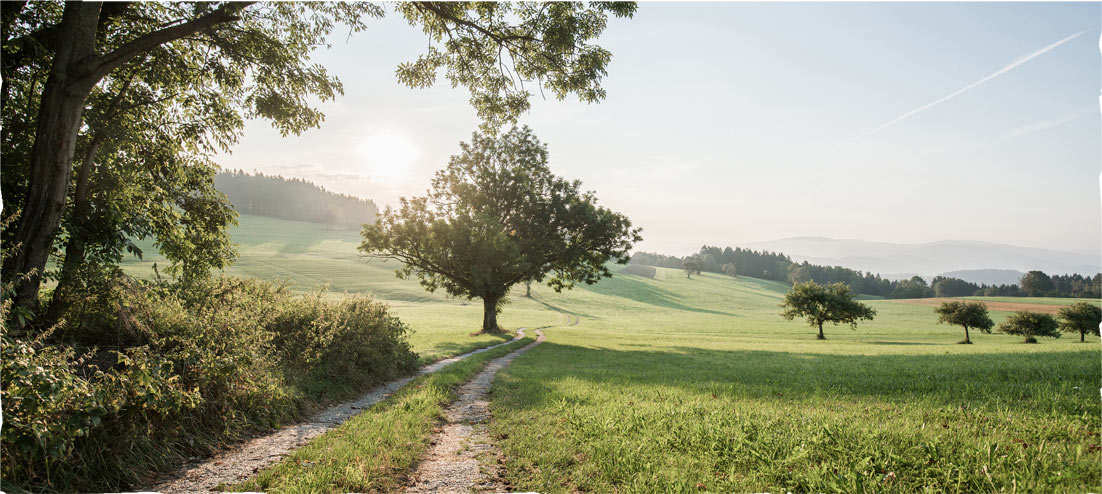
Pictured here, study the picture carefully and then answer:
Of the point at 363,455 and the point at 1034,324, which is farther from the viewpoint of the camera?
the point at 1034,324

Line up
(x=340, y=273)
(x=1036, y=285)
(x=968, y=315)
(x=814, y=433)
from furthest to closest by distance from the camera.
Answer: (x=1036, y=285) < (x=340, y=273) < (x=968, y=315) < (x=814, y=433)

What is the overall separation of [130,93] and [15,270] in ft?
21.0

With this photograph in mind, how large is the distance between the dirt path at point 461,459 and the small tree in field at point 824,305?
56.5 m

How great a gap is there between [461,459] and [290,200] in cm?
18498

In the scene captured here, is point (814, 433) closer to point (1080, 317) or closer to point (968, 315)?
point (968, 315)

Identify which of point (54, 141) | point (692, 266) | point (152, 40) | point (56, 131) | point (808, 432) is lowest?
point (808, 432)

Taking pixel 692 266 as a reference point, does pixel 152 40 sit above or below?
above

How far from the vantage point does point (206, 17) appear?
8211 mm

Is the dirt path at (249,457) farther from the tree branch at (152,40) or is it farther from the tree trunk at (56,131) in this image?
the tree branch at (152,40)

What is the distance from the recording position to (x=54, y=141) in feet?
24.4

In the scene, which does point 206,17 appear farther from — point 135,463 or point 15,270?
point 135,463

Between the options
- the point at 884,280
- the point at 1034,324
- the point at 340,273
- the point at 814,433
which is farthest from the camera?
the point at 884,280

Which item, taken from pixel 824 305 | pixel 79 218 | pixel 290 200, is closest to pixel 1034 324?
pixel 824 305

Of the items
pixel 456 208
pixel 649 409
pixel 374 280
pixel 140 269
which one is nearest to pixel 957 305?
pixel 456 208
